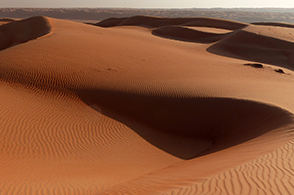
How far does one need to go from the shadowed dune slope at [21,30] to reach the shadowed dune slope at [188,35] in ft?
49.3

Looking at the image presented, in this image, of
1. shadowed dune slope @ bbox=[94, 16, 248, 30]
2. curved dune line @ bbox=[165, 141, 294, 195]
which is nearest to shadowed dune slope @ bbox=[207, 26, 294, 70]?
shadowed dune slope @ bbox=[94, 16, 248, 30]

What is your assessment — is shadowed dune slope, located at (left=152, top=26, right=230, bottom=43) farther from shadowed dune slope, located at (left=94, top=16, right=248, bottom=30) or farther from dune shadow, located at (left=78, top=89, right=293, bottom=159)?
dune shadow, located at (left=78, top=89, right=293, bottom=159)

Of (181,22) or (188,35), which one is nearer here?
(188,35)

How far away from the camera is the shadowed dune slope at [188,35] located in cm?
3338

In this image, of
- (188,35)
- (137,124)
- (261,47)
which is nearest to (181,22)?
(188,35)

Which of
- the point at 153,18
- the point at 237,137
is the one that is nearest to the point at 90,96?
the point at 237,137

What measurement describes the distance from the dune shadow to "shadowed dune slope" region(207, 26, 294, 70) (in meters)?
15.3

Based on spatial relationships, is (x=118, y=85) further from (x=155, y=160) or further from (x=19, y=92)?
(x=155, y=160)

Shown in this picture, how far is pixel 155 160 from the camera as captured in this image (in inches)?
308

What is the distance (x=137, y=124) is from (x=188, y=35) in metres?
27.6

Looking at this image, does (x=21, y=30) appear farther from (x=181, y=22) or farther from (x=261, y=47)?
(x=181, y=22)

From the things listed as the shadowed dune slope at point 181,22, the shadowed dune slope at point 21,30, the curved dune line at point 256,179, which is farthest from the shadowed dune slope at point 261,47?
the curved dune line at point 256,179

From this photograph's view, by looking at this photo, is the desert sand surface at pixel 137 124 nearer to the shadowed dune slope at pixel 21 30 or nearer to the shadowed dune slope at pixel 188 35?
the shadowed dune slope at pixel 21 30

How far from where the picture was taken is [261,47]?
26.3 meters
